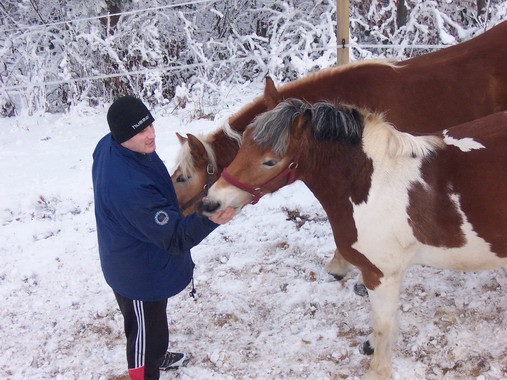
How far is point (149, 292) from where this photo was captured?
241 cm

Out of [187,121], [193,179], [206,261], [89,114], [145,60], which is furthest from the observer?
[145,60]

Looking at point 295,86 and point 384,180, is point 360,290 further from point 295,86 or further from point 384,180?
point 295,86

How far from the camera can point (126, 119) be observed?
7.11 ft

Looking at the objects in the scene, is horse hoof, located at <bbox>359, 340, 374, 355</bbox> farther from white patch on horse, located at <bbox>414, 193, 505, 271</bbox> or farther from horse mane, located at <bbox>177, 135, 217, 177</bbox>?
horse mane, located at <bbox>177, 135, 217, 177</bbox>

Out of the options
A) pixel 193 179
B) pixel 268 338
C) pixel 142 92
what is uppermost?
pixel 193 179

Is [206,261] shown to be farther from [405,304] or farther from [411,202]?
[411,202]

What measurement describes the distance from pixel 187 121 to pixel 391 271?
5.10 meters

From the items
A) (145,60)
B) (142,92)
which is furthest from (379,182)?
(145,60)

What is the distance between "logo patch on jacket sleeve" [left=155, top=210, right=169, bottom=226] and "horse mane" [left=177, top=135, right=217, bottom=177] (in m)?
0.88

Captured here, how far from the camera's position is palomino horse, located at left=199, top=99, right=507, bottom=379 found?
7.52 feet

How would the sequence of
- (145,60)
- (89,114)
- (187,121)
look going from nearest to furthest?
(187,121), (89,114), (145,60)

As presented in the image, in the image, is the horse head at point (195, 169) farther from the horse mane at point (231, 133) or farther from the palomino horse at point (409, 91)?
the horse mane at point (231, 133)

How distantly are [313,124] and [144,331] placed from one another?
1.47 metres

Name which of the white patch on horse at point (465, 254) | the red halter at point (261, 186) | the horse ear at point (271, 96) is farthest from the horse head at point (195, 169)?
the white patch on horse at point (465, 254)
